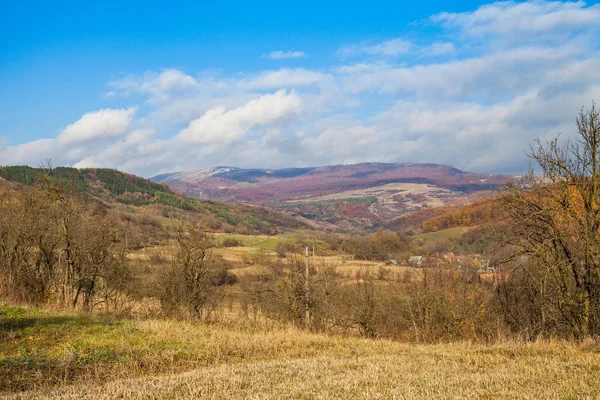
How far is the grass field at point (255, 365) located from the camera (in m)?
9.12

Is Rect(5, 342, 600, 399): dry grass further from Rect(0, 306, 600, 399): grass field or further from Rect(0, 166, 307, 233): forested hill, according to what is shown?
Rect(0, 166, 307, 233): forested hill

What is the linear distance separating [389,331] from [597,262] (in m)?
17.6

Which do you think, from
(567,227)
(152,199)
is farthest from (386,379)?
(152,199)

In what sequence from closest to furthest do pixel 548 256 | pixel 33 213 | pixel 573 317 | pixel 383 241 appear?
pixel 573 317
pixel 548 256
pixel 33 213
pixel 383 241

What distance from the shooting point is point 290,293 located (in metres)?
30.2

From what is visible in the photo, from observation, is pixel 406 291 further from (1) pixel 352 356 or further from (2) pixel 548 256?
(1) pixel 352 356

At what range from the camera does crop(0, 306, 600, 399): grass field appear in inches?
359

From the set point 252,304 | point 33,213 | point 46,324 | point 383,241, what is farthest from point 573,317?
point 383,241

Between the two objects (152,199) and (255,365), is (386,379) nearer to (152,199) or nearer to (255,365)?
(255,365)

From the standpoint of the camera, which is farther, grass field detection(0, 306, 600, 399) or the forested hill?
the forested hill

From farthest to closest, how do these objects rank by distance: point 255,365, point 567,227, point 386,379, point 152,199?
point 152,199
point 567,227
point 255,365
point 386,379

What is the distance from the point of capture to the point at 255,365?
39.8 ft

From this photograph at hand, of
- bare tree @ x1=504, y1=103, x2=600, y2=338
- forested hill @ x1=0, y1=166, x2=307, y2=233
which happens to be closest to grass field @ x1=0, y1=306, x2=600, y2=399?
bare tree @ x1=504, y1=103, x2=600, y2=338

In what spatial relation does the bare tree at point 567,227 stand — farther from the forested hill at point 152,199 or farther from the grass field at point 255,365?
the forested hill at point 152,199
